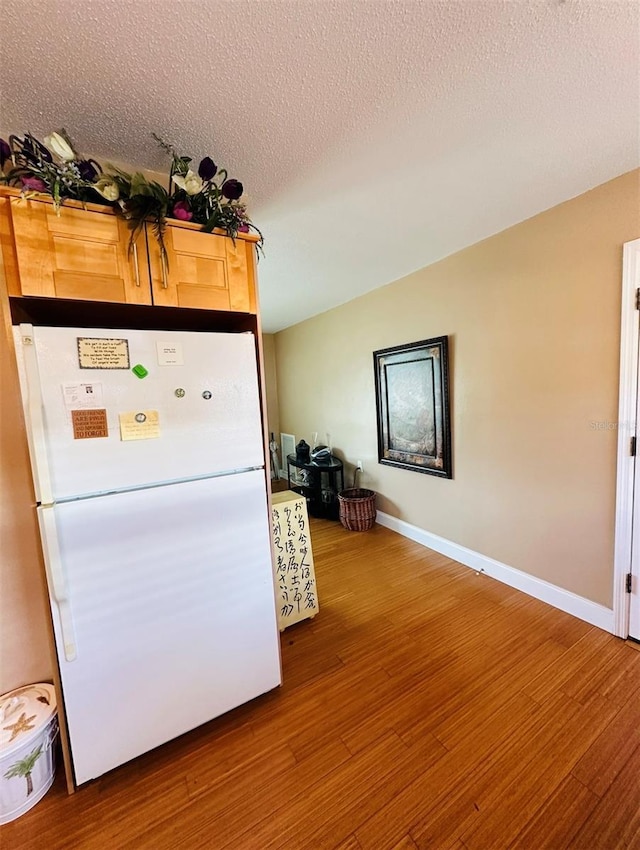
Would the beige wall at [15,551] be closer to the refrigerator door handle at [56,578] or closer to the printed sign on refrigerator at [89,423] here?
the refrigerator door handle at [56,578]

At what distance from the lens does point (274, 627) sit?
158cm

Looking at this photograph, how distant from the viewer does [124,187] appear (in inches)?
46.4

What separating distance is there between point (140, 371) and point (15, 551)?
918 mm

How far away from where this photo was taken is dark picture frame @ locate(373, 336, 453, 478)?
2.80m

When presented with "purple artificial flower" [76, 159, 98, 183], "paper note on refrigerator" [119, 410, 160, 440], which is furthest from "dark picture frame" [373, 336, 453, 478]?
"purple artificial flower" [76, 159, 98, 183]

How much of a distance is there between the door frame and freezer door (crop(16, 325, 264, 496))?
1917 mm

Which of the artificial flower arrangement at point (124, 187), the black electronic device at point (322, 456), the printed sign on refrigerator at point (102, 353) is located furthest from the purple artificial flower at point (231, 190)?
the black electronic device at point (322, 456)

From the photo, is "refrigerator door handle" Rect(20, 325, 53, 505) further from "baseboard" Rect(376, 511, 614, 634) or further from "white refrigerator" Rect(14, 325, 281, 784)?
"baseboard" Rect(376, 511, 614, 634)

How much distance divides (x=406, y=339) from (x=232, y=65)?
2.31m

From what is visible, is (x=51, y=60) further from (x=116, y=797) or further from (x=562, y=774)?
(x=562, y=774)

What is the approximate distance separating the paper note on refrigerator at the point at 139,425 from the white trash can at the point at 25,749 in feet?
3.71

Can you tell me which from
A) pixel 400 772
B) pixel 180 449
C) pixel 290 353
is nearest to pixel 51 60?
pixel 180 449

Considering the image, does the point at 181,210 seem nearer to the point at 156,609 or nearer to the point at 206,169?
the point at 206,169

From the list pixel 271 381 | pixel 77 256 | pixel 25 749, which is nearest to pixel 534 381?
pixel 77 256
